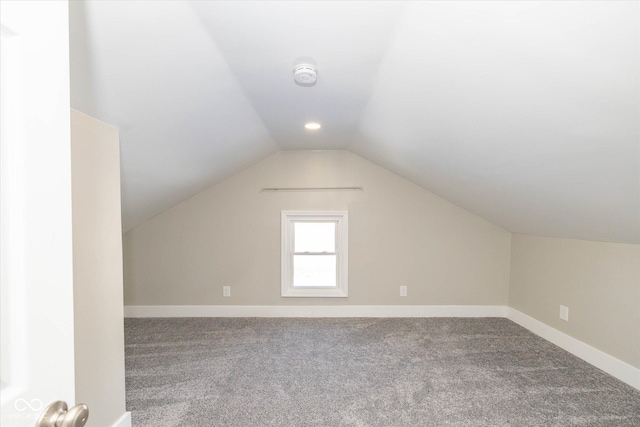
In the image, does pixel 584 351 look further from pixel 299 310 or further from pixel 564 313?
pixel 299 310

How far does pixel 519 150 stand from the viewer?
74.1 inches

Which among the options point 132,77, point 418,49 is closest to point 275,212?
point 132,77

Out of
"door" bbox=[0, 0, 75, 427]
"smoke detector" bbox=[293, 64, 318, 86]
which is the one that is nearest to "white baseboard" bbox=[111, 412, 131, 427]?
"door" bbox=[0, 0, 75, 427]

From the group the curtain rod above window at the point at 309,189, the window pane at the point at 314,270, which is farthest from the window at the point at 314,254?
the curtain rod above window at the point at 309,189

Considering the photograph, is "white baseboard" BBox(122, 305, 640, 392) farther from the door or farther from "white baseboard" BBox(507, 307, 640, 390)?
the door

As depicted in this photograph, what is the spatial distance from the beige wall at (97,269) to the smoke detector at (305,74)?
1056mm

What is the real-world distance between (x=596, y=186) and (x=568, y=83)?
2.98 ft

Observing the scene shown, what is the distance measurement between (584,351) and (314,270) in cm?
276

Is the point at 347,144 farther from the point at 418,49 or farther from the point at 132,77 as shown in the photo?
the point at 132,77

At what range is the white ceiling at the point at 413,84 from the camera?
1142mm

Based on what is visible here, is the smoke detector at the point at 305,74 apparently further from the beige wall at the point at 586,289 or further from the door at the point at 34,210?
the beige wall at the point at 586,289

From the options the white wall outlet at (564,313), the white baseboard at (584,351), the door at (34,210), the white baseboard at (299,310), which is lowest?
the white baseboard at (299,310)

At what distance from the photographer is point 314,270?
13.6 ft

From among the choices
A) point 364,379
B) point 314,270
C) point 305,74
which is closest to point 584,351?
point 364,379
